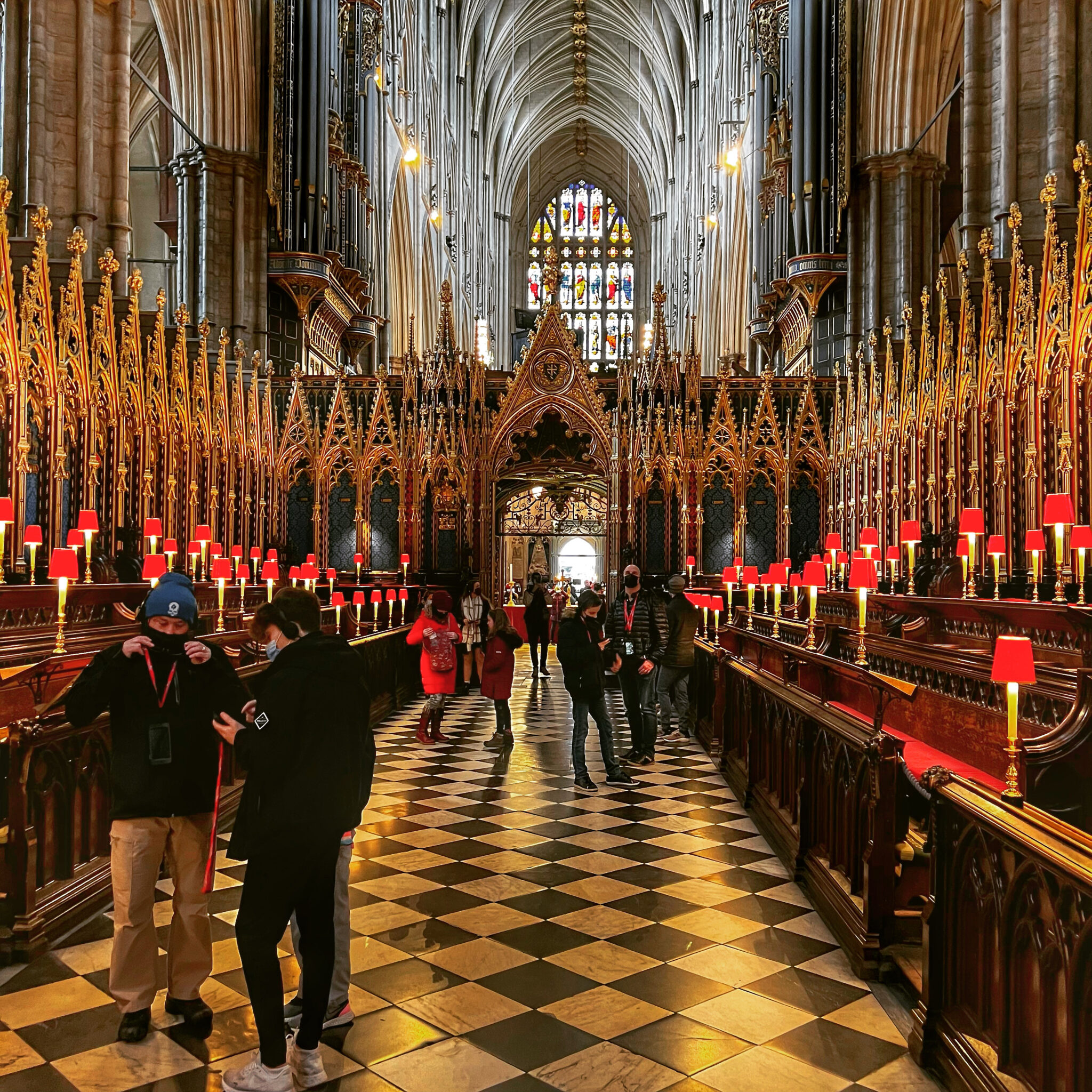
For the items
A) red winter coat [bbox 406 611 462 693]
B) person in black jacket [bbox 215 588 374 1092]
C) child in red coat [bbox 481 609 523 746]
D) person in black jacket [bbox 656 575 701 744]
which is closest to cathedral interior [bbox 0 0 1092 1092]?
person in black jacket [bbox 215 588 374 1092]

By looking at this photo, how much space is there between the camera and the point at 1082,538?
739 centimetres

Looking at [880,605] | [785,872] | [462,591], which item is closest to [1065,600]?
[880,605]

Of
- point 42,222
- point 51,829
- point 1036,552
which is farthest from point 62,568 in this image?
point 1036,552

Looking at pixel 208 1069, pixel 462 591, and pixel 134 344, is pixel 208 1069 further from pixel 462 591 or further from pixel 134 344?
pixel 462 591

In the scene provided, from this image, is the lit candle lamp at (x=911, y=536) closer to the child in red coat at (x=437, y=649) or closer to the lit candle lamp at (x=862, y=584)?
the lit candle lamp at (x=862, y=584)

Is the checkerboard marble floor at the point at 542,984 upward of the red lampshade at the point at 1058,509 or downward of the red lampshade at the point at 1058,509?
downward

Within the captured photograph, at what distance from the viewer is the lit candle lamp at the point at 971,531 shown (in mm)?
8234

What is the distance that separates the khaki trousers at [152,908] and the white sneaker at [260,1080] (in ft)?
1.71

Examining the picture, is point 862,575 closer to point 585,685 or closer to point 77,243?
point 585,685

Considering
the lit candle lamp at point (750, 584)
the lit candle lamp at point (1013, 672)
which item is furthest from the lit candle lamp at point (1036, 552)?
the lit candle lamp at point (1013, 672)

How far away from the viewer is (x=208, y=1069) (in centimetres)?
316

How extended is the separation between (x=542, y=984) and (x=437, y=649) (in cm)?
506

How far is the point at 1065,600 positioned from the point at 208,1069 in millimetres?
6478

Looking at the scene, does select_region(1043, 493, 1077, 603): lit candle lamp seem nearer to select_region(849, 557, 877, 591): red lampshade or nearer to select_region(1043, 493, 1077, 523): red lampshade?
select_region(1043, 493, 1077, 523): red lampshade
